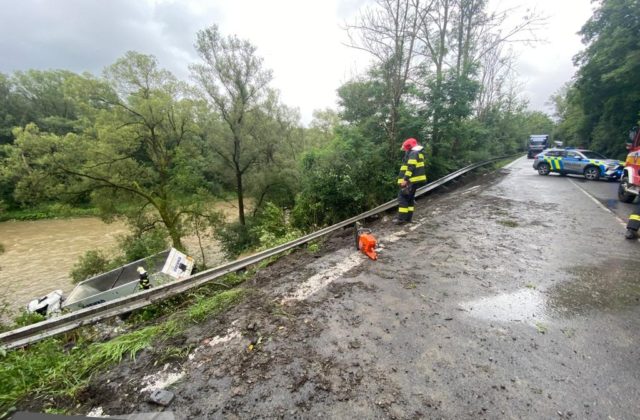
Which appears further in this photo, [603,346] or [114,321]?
[114,321]

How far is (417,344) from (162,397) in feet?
6.90

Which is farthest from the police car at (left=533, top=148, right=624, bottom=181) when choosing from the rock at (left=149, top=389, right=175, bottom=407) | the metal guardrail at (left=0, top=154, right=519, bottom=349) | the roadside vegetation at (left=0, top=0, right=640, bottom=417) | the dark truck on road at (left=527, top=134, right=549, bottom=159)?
the rock at (left=149, top=389, right=175, bottom=407)

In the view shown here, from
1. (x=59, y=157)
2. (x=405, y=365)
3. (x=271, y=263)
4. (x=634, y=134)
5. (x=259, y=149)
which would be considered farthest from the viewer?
(x=259, y=149)

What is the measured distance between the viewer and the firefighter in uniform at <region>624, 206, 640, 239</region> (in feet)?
15.3

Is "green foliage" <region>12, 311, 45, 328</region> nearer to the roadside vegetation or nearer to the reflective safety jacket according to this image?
the roadside vegetation

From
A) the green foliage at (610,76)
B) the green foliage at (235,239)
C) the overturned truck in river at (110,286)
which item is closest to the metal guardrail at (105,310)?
the overturned truck in river at (110,286)

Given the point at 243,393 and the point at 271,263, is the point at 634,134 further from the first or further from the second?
the point at 243,393

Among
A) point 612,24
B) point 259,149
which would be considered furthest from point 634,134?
point 259,149

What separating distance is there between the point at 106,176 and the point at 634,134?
72.2 feet

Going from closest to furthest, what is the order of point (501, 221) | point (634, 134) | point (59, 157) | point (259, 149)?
point (501, 221) < point (634, 134) < point (59, 157) < point (259, 149)

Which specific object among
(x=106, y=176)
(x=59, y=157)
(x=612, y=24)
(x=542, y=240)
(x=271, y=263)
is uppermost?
(x=612, y=24)

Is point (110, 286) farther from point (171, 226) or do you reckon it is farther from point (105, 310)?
point (105, 310)

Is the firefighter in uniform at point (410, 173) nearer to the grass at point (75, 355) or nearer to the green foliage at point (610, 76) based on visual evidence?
the grass at point (75, 355)

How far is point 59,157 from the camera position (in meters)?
11.7
